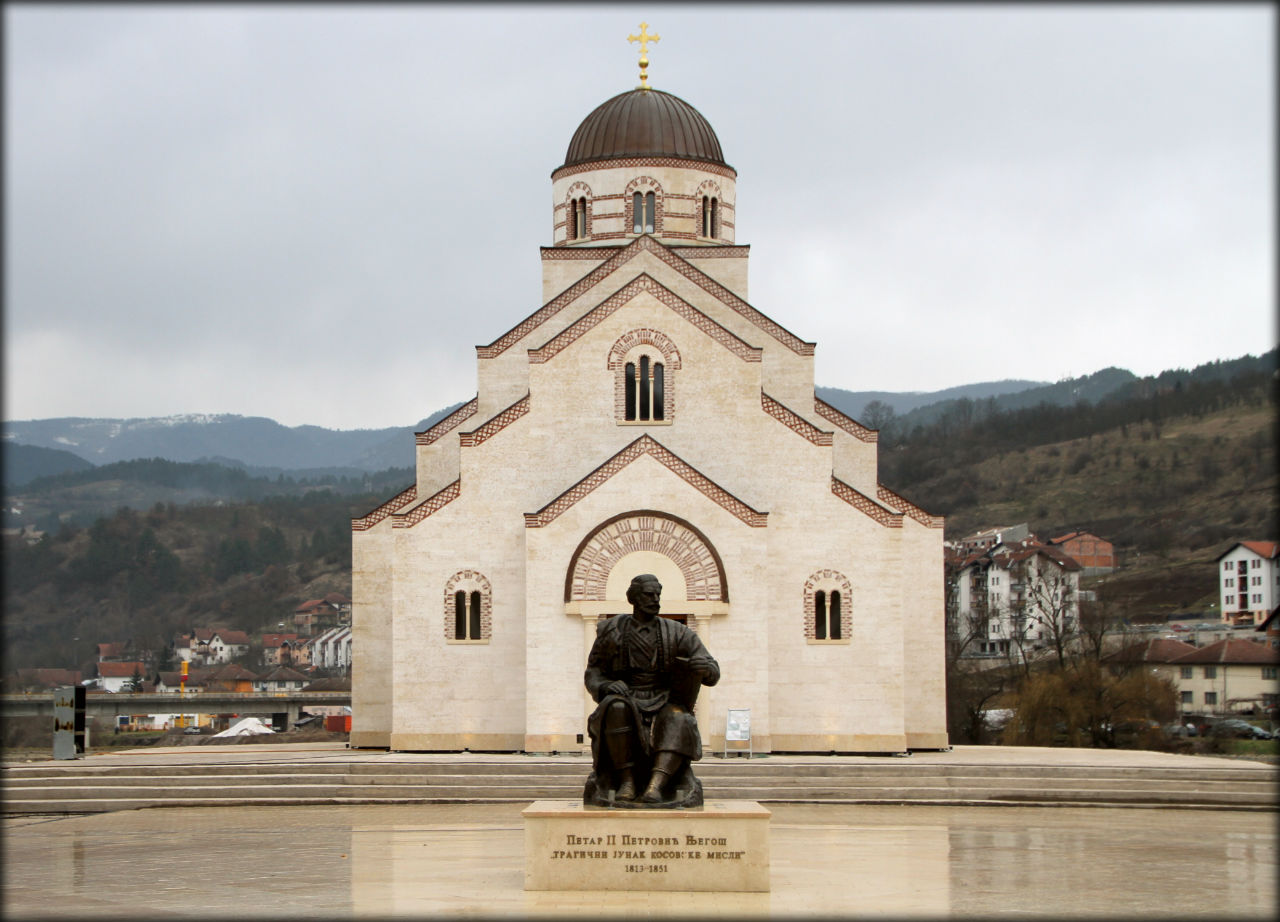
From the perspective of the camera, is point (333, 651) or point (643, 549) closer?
point (643, 549)

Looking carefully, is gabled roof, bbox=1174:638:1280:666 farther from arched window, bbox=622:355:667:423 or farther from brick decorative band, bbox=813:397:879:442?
arched window, bbox=622:355:667:423

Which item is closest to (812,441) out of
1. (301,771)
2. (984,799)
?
(984,799)

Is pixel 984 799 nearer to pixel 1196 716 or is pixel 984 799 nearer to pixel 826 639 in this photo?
pixel 826 639

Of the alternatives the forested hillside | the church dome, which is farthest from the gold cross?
A: the forested hillside

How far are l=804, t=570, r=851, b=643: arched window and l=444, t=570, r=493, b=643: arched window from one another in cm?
745

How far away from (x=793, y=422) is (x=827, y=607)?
4.47 m

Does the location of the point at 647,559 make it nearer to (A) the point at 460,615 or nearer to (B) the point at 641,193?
(A) the point at 460,615

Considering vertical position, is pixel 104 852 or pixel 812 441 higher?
pixel 812 441

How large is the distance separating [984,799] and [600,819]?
14.4 m

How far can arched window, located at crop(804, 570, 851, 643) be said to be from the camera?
3831 cm

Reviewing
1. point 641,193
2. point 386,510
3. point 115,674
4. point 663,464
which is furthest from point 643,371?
point 115,674

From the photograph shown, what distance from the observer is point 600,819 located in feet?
59.8

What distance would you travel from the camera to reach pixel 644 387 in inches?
1566

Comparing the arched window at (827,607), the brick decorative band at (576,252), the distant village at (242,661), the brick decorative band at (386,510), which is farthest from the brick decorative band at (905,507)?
the distant village at (242,661)
